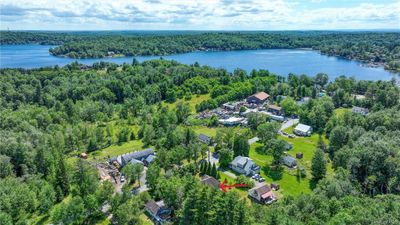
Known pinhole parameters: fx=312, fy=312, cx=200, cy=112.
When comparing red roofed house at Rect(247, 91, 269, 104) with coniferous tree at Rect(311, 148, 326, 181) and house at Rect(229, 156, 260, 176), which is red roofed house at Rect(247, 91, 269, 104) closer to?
house at Rect(229, 156, 260, 176)

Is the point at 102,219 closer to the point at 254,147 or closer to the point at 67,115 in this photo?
the point at 254,147

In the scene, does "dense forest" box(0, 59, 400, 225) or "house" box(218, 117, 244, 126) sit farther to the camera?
"house" box(218, 117, 244, 126)

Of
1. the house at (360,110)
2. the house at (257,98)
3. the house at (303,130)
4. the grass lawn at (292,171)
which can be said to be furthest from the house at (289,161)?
the house at (257,98)

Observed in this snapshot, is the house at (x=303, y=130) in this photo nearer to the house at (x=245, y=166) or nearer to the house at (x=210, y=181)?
the house at (x=245, y=166)

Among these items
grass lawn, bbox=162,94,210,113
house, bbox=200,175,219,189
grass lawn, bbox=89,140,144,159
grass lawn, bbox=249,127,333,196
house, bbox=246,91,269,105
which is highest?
house, bbox=246,91,269,105

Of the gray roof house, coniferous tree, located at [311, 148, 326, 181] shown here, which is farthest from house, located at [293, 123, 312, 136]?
the gray roof house

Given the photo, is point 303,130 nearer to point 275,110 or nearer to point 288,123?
point 288,123
